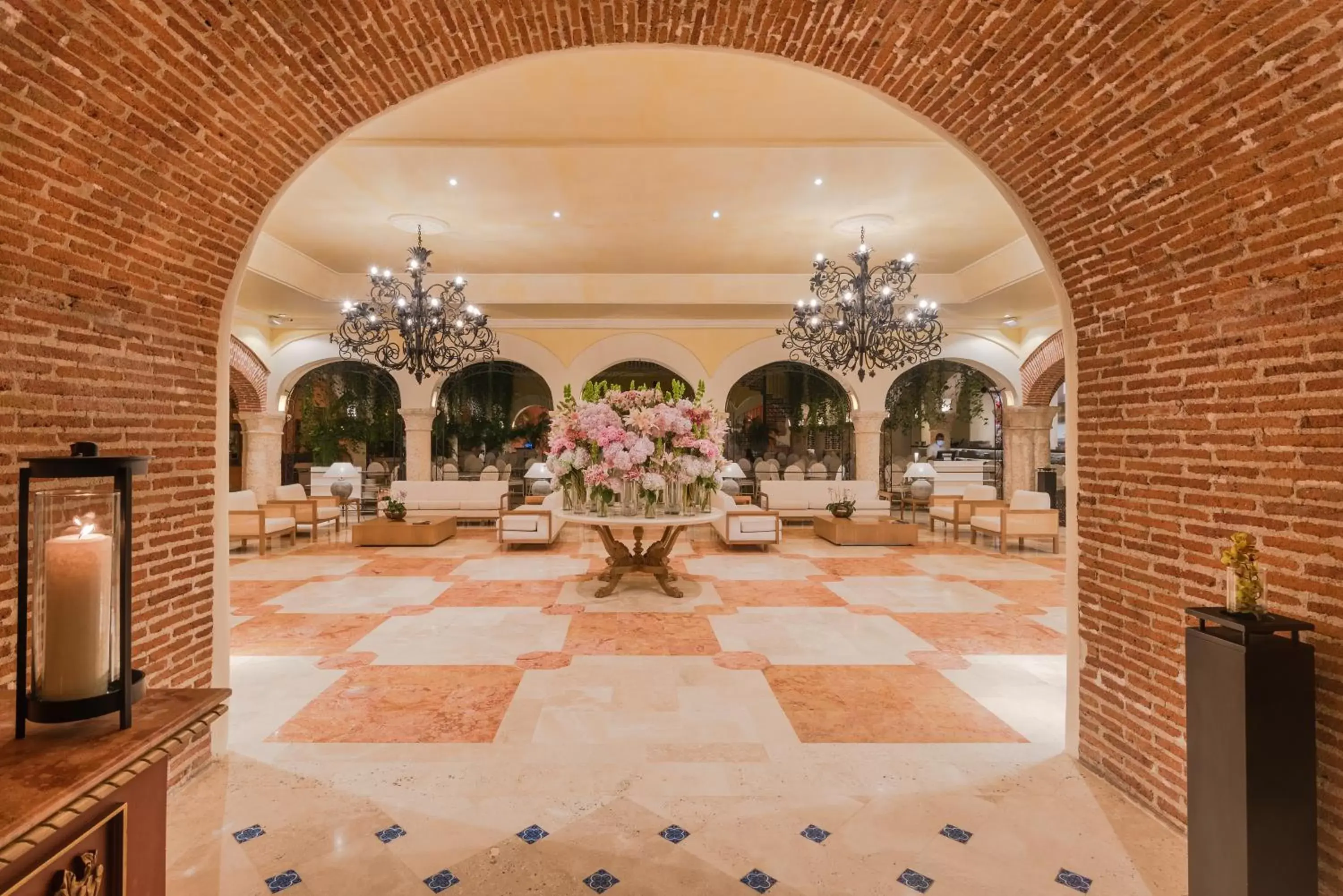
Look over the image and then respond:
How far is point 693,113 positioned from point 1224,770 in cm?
510

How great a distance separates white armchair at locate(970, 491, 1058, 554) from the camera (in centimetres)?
893

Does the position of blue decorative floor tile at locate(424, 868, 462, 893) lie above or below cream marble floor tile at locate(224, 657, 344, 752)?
below

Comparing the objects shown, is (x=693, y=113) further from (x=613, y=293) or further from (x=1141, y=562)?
(x=613, y=293)

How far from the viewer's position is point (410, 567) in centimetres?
789

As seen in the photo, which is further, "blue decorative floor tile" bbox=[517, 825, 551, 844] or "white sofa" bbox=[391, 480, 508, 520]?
"white sofa" bbox=[391, 480, 508, 520]

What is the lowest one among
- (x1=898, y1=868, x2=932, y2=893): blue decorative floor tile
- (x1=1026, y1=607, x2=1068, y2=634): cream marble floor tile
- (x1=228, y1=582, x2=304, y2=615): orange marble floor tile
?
(x1=898, y1=868, x2=932, y2=893): blue decorative floor tile

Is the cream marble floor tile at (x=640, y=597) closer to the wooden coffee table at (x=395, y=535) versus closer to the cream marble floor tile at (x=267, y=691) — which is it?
the cream marble floor tile at (x=267, y=691)

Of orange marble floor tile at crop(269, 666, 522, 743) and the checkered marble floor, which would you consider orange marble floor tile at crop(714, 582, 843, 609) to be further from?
orange marble floor tile at crop(269, 666, 522, 743)

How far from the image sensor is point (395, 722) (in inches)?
142

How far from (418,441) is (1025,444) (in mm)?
11286

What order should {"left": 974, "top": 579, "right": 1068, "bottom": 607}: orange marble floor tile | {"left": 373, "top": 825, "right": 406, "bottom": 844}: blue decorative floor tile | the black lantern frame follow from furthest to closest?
{"left": 974, "top": 579, "right": 1068, "bottom": 607}: orange marble floor tile → {"left": 373, "top": 825, "right": 406, "bottom": 844}: blue decorative floor tile → the black lantern frame

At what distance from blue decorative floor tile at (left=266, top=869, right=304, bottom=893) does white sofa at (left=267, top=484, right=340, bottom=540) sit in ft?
26.9

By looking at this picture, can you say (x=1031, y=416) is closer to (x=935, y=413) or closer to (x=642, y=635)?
(x=935, y=413)

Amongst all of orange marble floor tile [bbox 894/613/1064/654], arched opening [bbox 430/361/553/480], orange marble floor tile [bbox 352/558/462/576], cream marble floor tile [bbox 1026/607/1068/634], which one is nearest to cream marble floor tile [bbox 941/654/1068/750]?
orange marble floor tile [bbox 894/613/1064/654]
